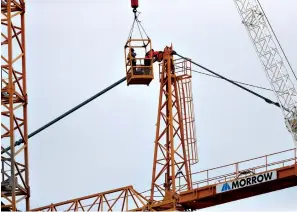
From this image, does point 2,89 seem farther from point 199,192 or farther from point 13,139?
point 199,192

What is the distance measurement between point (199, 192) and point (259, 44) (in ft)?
147

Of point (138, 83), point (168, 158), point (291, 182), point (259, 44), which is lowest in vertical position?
point (291, 182)

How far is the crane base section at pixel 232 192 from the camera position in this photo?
72.9m

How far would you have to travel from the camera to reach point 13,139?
260 feet

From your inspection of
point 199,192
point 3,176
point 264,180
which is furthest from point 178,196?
point 3,176

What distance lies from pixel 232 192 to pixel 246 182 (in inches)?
58.5

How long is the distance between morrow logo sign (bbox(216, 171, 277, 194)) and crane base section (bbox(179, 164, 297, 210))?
215 mm

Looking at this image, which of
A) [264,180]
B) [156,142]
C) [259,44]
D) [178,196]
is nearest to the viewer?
[264,180]

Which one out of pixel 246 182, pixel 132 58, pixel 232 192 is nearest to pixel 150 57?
pixel 132 58

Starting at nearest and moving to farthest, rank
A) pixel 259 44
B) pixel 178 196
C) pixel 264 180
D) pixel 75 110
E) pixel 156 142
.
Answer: pixel 264 180 < pixel 178 196 < pixel 156 142 < pixel 75 110 < pixel 259 44

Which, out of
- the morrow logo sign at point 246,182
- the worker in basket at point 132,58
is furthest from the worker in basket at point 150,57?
the morrow logo sign at point 246,182

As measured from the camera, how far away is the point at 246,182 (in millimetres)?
74188

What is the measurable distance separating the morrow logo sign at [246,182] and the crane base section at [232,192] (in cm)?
A: 22

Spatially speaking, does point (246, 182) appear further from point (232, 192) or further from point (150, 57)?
point (150, 57)
